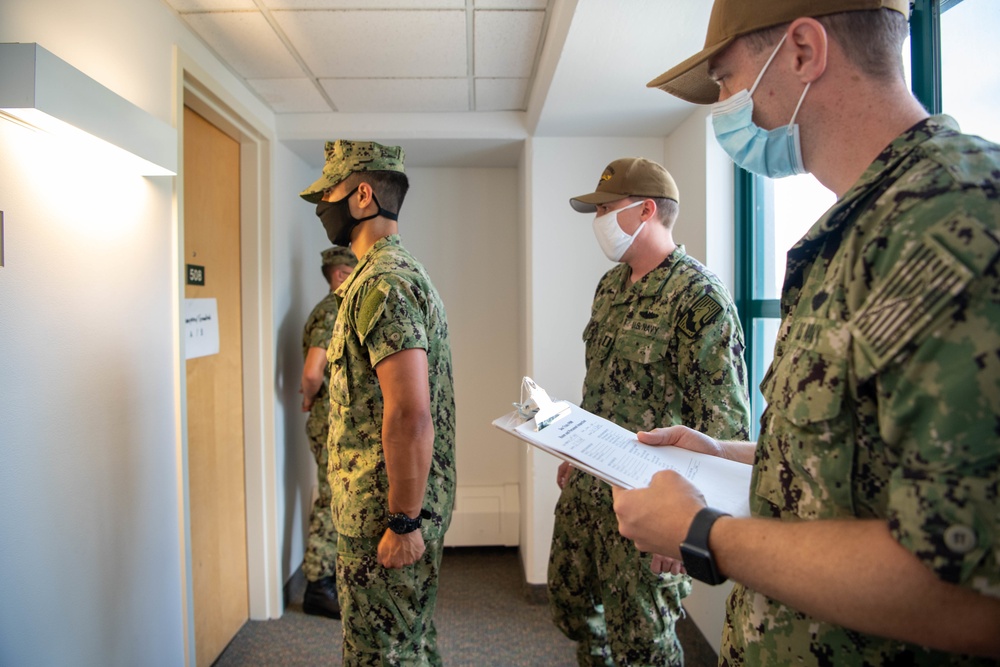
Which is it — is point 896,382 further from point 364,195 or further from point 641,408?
point 364,195

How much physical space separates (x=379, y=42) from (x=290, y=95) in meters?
0.66

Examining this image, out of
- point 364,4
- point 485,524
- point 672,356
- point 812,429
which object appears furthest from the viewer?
point 485,524

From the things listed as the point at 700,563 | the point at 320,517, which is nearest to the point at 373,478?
the point at 700,563

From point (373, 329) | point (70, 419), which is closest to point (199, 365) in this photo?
point (70, 419)

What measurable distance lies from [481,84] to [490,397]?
1.77 m

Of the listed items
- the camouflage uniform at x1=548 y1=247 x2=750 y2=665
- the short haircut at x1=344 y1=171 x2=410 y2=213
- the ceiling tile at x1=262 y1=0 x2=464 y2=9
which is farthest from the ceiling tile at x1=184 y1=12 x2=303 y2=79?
the camouflage uniform at x1=548 y1=247 x2=750 y2=665

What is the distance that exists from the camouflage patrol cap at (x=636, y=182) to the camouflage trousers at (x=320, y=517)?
1.59 metres

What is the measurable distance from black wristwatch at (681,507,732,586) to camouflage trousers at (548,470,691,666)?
96cm

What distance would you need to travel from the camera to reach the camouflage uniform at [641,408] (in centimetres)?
141

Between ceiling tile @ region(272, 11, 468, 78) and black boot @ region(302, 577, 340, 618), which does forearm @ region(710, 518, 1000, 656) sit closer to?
ceiling tile @ region(272, 11, 468, 78)

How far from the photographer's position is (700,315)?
1.43 m

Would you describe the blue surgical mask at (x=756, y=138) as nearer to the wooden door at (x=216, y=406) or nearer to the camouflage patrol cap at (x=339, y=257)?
the wooden door at (x=216, y=406)

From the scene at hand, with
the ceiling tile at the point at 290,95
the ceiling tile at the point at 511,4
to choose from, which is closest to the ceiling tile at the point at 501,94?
the ceiling tile at the point at 511,4

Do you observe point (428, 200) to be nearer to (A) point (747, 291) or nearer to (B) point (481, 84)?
(B) point (481, 84)
